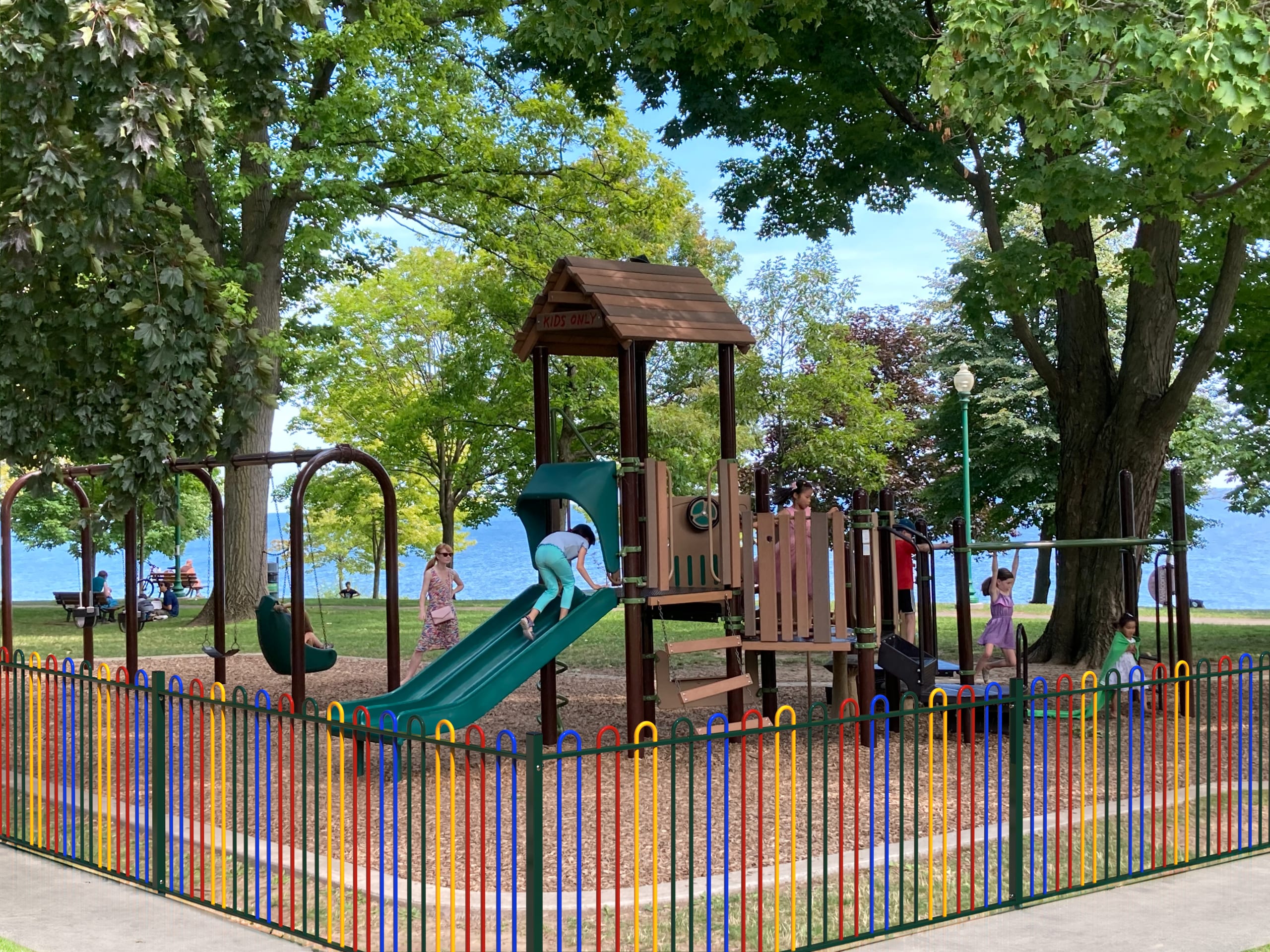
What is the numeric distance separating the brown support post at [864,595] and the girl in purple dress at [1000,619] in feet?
13.8

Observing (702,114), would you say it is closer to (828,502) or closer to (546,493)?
(546,493)

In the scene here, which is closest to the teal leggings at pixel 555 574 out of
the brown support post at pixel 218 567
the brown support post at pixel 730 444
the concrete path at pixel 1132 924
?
the brown support post at pixel 730 444

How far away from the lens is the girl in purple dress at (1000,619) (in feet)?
52.6

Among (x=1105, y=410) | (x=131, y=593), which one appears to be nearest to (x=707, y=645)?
(x=131, y=593)

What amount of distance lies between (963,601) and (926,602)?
3.17ft

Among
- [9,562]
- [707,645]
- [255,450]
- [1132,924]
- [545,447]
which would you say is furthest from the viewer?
[255,450]

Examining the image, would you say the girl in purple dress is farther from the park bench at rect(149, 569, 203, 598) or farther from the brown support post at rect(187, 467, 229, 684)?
the park bench at rect(149, 569, 203, 598)

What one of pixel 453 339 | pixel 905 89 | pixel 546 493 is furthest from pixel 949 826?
pixel 453 339

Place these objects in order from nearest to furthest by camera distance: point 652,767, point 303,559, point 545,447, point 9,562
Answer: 1. point 652,767
2. point 303,559
3. point 545,447
4. point 9,562

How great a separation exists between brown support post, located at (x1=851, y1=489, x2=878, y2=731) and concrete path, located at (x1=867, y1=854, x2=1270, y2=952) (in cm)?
417

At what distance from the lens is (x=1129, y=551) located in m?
15.3

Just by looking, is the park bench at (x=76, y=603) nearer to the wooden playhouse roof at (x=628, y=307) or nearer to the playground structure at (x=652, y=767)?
the playground structure at (x=652, y=767)

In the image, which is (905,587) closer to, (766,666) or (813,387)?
(766,666)

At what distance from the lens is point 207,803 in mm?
10438
